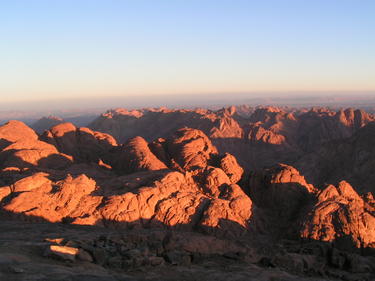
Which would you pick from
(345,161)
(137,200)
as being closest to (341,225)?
(137,200)

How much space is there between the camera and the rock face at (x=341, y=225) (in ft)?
60.2

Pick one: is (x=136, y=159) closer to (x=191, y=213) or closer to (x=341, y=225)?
(x=191, y=213)

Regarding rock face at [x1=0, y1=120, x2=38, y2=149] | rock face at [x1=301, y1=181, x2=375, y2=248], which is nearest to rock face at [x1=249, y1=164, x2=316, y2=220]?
rock face at [x1=301, y1=181, x2=375, y2=248]

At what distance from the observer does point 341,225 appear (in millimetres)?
18641

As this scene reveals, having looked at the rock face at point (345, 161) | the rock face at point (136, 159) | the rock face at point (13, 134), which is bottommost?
the rock face at point (345, 161)

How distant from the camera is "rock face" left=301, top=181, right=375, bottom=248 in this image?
60.2 ft

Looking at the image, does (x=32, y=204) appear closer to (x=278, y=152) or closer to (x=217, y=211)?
(x=217, y=211)

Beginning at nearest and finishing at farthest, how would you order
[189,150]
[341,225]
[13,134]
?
[341,225] < [189,150] < [13,134]

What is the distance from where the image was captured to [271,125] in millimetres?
75812

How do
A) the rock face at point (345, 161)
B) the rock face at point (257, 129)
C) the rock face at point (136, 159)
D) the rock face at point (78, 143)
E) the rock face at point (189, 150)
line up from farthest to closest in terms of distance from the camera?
1. the rock face at point (257, 129)
2. the rock face at point (345, 161)
3. the rock face at point (78, 143)
4. the rock face at point (189, 150)
5. the rock face at point (136, 159)

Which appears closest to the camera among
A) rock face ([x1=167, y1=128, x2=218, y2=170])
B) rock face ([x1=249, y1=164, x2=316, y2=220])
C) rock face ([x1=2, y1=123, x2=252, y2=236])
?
rock face ([x1=2, y1=123, x2=252, y2=236])

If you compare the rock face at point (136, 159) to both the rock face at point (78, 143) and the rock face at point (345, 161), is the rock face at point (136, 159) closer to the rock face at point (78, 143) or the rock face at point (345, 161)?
the rock face at point (78, 143)

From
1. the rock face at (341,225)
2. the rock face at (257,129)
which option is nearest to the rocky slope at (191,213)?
the rock face at (341,225)

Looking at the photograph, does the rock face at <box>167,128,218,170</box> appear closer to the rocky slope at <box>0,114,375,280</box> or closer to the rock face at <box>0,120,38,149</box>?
the rocky slope at <box>0,114,375,280</box>
